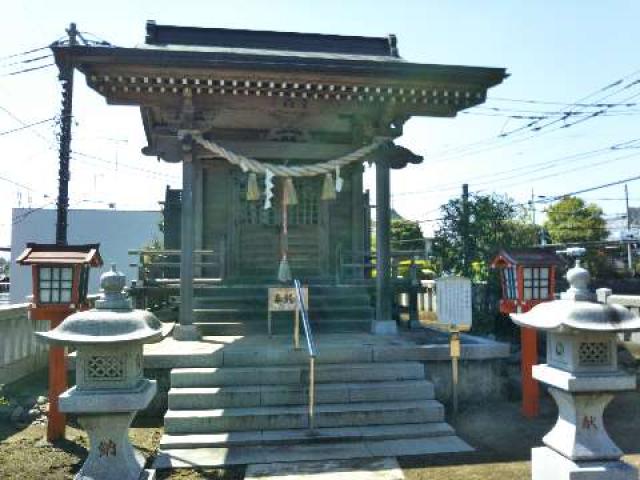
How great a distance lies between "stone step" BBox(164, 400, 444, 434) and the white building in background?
1389 inches

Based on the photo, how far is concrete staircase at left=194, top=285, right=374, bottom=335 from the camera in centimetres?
1095

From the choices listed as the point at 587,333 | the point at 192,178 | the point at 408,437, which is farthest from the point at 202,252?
the point at 587,333

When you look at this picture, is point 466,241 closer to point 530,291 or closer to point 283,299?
point 530,291

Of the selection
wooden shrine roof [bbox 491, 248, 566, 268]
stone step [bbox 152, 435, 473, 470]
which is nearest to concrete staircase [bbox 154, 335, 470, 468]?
stone step [bbox 152, 435, 473, 470]

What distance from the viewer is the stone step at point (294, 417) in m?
7.02

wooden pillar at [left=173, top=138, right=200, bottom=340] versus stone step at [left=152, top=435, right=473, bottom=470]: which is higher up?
wooden pillar at [left=173, top=138, right=200, bottom=340]

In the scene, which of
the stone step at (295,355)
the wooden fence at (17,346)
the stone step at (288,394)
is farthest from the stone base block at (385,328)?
the wooden fence at (17,346)

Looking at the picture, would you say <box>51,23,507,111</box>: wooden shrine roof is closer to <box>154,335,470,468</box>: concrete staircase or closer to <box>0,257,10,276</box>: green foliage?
<box>154,335,470,468</box>: concrete staircase

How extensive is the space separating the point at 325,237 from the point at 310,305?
2.85m

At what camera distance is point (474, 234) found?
1591 cm

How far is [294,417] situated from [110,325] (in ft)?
10.6

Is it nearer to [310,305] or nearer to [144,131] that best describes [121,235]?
[144,131]

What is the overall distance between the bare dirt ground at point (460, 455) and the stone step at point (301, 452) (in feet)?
0.55

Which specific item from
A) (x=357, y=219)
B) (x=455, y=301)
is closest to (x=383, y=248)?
(x=455, y=301)
